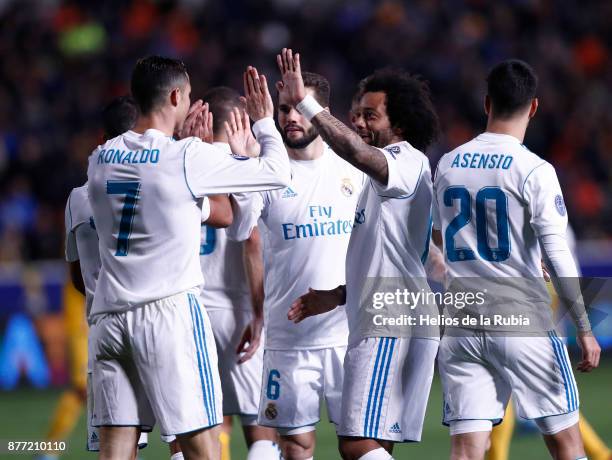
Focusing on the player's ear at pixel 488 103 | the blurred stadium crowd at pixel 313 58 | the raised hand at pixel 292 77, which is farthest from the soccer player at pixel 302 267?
the blurred stadium crowd at pixel 313 58

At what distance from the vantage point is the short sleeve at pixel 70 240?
20.8ft

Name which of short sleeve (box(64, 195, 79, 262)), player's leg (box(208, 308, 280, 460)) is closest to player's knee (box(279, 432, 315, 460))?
player's leg (box(208, 308, 280, 460))

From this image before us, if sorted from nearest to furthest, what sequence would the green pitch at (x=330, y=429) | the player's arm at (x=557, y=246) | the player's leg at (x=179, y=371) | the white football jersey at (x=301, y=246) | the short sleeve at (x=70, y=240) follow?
the player's leg at (x=179, y=371) < the player's arm at (x=557, y=246) < the short sleeve at (x=70, y=240) < the white football jersey at (x=301, y=246) < the green pitch at (x=330, y=429)

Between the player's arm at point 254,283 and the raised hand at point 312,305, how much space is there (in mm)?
972

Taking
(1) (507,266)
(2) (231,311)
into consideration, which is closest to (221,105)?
(2) (231,311)

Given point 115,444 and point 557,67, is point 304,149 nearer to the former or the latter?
point 115,444

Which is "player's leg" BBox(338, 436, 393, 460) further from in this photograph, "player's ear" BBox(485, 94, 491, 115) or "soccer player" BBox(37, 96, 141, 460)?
"player's ear" BBox(485, 94, 491, 115)

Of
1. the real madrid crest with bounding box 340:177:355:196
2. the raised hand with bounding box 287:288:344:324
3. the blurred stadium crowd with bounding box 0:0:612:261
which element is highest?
the blurred stadium crowd with bounding box 0:0:612:261

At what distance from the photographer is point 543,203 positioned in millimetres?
5488

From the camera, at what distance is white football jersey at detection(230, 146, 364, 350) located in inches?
258

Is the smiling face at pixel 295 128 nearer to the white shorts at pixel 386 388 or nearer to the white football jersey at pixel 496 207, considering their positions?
the white football jersey at pixel 496 207

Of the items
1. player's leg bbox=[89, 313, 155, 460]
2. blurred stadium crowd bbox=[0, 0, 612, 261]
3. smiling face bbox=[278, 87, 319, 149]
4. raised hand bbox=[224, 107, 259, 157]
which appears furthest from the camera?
blurred stadium crowd bbox=[0, 0, 612, 261]

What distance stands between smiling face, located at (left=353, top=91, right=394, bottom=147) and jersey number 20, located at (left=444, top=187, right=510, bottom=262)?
486 millimetres

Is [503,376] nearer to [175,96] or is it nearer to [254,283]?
[254,283]
